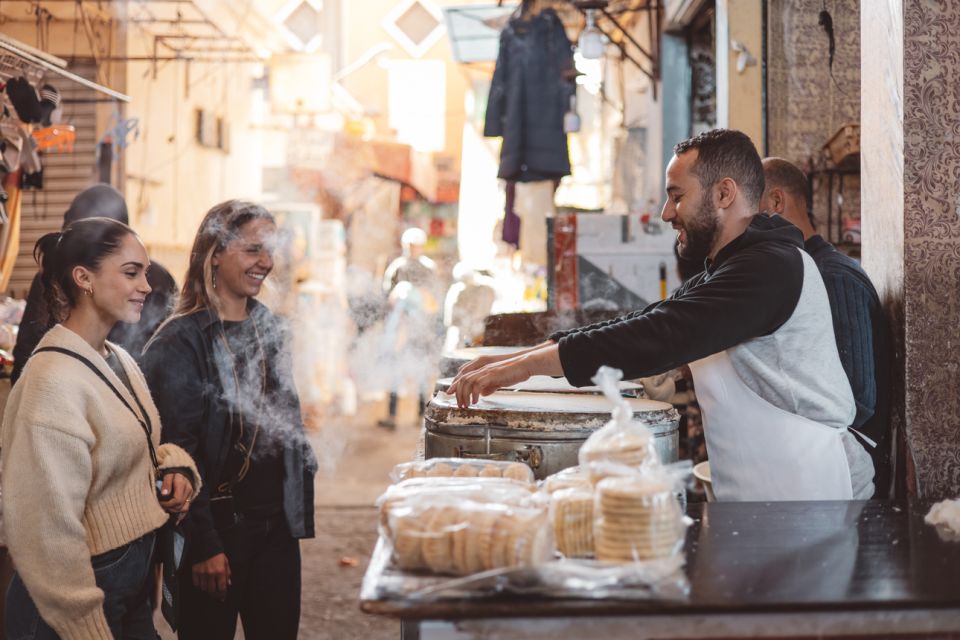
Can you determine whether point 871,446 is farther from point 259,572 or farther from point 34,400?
point 34,400

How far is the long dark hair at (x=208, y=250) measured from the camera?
349cm

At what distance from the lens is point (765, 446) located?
257 centimetres

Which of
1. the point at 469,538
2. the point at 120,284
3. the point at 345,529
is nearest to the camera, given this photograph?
the point at 469,538

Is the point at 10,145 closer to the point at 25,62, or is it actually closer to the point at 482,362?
the point at 25,62

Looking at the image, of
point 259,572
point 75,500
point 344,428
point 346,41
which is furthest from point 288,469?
point 346,41

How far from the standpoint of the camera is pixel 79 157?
38.9 ft

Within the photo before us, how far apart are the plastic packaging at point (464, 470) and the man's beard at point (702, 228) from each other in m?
0.92

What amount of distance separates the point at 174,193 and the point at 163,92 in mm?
1548

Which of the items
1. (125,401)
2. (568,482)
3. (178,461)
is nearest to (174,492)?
(178,461)

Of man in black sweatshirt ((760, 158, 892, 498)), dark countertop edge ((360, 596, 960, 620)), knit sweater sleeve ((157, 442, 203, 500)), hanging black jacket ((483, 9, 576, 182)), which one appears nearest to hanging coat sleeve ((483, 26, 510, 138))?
hanging black jacket ((483, 9, 576, 182))

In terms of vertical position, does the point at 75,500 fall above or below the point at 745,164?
below

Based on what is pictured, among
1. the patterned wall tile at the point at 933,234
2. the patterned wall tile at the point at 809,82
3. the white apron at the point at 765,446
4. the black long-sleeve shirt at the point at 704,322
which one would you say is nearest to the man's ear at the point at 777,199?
the patterned wall tile at the point at 933,234

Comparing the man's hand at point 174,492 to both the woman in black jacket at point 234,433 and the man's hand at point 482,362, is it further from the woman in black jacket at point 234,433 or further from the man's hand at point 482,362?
the man's hand at point 482,362

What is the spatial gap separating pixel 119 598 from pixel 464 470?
4.36 ft
